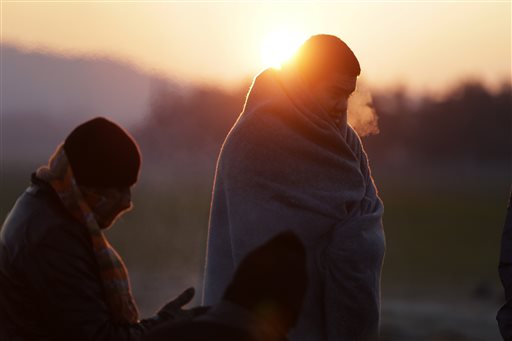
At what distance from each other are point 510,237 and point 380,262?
0.66 metres

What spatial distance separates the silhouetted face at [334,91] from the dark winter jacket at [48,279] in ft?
5.25

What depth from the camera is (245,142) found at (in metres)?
6.21

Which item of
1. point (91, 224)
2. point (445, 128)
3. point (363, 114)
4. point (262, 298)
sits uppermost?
point (262, 298)

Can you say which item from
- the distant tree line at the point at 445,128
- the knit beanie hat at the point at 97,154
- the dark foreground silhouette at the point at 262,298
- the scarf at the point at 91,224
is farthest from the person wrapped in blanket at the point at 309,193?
the distant tree line at the point at 445,128

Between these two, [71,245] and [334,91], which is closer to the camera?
[71,245]

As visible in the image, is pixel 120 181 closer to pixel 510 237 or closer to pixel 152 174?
pixel 510 237

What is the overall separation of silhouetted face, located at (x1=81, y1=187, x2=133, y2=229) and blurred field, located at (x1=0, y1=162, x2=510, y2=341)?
13.7m

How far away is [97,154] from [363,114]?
2412 mm

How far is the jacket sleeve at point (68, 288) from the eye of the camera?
4.92 meters

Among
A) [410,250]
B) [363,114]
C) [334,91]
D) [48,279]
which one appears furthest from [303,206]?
[410,250]

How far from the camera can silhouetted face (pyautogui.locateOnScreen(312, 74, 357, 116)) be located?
6211 millimetres

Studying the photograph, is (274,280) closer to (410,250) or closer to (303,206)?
(303,206)

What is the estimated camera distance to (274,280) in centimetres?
355

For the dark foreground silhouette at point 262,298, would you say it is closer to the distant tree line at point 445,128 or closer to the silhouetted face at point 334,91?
the silhouetted face at point 334,91
